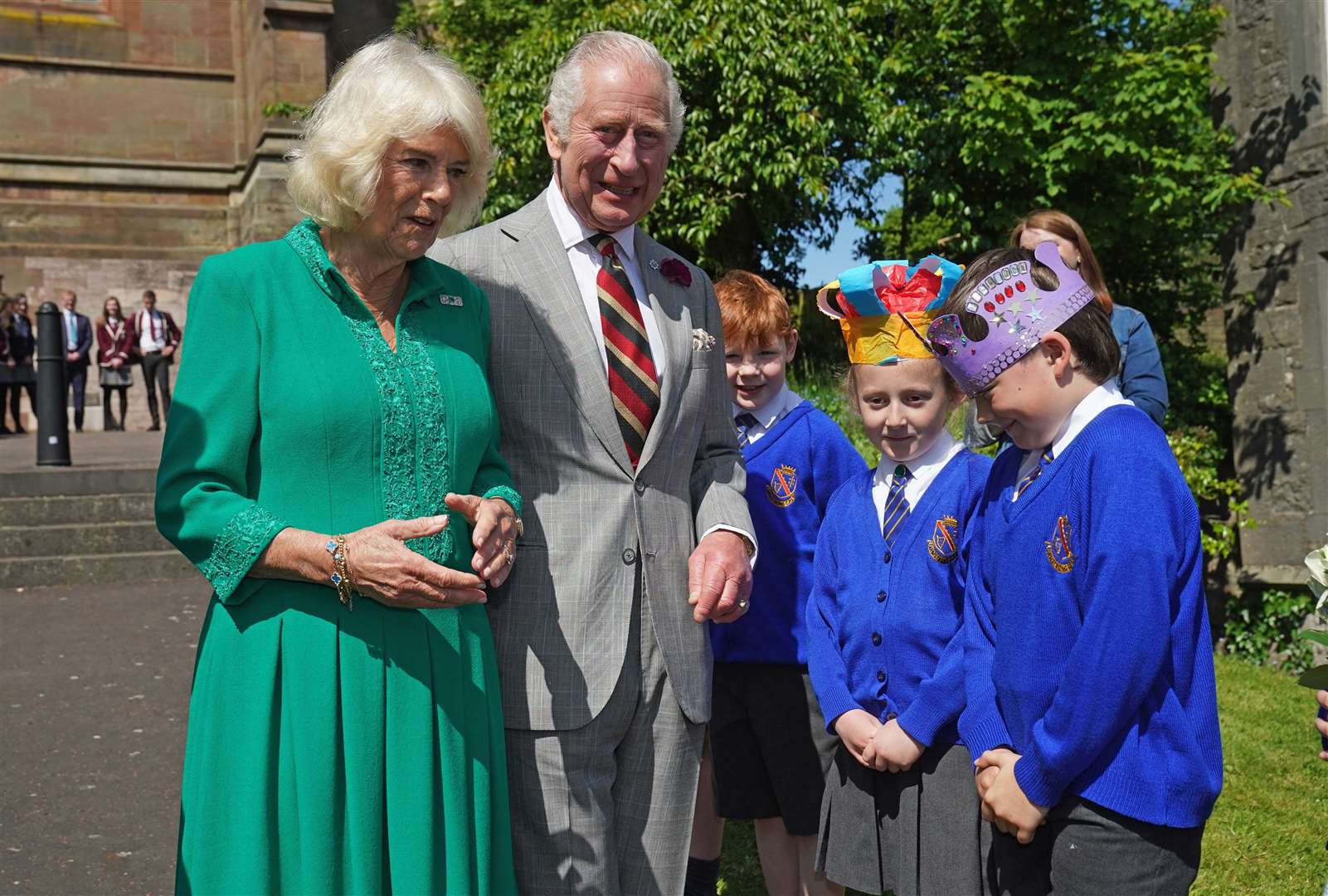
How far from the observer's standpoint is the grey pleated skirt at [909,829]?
118 inches

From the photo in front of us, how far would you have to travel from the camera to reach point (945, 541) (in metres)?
3.17

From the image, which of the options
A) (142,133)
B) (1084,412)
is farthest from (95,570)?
(142,133)

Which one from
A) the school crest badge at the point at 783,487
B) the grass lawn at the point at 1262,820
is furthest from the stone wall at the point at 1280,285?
the school crest badge at the point at 783,487

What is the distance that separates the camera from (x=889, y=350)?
3312 mm

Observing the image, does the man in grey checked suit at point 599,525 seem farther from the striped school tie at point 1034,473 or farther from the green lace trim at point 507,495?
the striped school tie at point 1034,473

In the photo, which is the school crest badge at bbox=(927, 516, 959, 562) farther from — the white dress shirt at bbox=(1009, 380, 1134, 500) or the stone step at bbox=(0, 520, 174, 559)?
the stone step at bbox=(0, 520, 174, 559)

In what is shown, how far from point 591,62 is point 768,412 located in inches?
57.6

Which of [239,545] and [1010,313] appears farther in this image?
[1010,313]

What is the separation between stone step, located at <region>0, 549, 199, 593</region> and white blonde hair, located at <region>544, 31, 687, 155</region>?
678 cm

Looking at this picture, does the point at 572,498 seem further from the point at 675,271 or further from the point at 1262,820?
the point at 1262,820

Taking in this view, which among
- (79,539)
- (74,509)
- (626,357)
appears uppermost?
(626,357)

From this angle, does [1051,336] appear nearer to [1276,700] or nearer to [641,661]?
[641,661]

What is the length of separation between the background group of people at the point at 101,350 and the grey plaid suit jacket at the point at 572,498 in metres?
14.9

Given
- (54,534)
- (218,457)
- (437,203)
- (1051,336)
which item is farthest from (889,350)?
(54,534)
